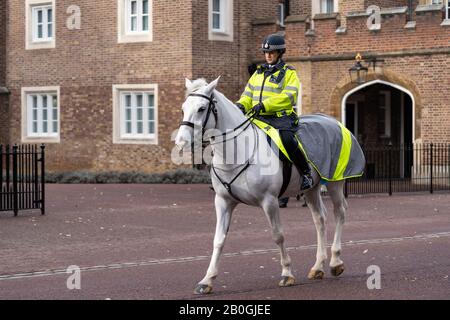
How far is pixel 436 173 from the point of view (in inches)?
1017

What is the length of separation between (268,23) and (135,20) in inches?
174

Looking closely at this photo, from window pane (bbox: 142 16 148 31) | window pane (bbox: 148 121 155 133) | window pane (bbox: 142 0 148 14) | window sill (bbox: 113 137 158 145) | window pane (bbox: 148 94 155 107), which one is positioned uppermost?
window pane (bbox: 142 0 148 14)

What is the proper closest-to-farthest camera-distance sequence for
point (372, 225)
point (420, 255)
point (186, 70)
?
point (420, 255), point (372, 225), point (186, 70)

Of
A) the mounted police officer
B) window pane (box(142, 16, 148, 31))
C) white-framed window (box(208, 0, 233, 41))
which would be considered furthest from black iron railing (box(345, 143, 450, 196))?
the mounted police officer

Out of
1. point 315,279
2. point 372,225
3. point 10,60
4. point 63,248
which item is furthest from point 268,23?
point 315,279

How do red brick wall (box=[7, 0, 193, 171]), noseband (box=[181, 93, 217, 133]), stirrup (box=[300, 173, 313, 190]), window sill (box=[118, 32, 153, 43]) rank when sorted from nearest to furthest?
1. noseband (box=[181, 93, 217, 133])
2. stirrup (box=[300, 173, 313, 190])
3. red brick wall (box=[7, 0, 193, 171])
4. window sill (box=[118, 32, 153, 43])

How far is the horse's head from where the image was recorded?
8.29 meters

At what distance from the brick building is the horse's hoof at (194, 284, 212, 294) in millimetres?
18567

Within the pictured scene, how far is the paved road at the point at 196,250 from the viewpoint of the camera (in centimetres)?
900

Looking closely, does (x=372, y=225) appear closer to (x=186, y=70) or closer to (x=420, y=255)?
(x=420, y=255)

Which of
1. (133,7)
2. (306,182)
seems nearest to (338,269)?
(306,182)

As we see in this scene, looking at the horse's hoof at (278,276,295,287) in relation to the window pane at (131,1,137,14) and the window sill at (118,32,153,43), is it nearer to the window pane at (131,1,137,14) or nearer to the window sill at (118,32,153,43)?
the window sill at (118,32,153,43)

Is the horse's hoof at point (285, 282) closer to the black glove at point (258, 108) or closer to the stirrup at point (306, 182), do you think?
the stirrup at point (306, 182)

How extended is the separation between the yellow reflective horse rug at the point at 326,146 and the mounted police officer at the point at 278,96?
0.29 feet
